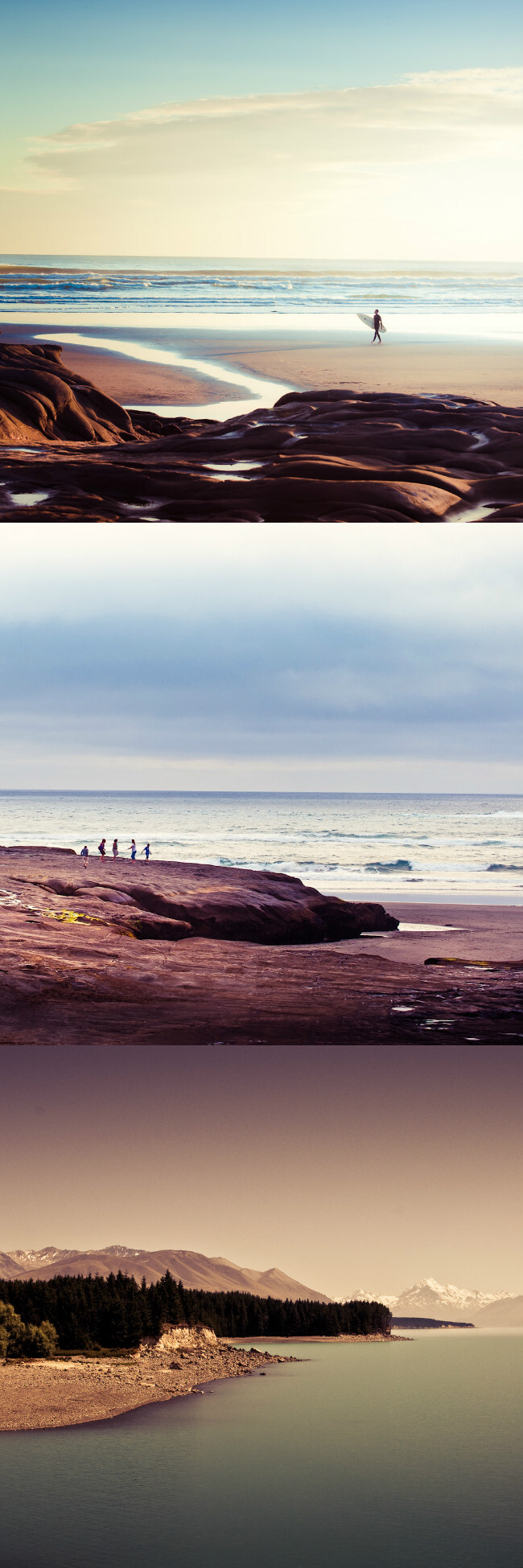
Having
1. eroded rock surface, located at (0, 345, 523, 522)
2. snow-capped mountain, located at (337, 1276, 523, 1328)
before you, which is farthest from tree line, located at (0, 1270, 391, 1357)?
eroded rock surface, located at (0, 345, 523, 522)

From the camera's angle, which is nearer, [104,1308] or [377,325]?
[377,325]

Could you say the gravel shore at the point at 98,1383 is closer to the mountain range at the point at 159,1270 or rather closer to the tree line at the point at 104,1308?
the tree line at the point at 104,1308

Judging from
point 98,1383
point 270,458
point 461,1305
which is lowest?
point 461,1305

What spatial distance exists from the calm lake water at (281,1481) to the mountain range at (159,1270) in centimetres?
451

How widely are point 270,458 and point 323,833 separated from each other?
0.75 m

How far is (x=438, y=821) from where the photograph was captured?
2.20 meters

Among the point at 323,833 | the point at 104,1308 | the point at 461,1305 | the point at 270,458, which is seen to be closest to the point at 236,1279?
the point at 461,1305

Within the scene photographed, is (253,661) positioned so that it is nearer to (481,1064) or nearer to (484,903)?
(484,903)

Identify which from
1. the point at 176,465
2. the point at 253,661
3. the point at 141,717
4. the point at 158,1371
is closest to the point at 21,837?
the point at 141,717

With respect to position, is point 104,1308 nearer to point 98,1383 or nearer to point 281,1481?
point 98,1383

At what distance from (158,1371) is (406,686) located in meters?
26.0

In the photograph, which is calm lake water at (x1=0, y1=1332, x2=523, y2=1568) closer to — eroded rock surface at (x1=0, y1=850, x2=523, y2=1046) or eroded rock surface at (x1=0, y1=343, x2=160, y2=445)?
eroded rock surface at (x1=0, y1=850, x2=523, y2=1046)

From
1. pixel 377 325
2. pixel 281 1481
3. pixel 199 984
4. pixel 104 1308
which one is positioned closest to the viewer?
pixel 377 325

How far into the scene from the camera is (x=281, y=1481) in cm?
1644
